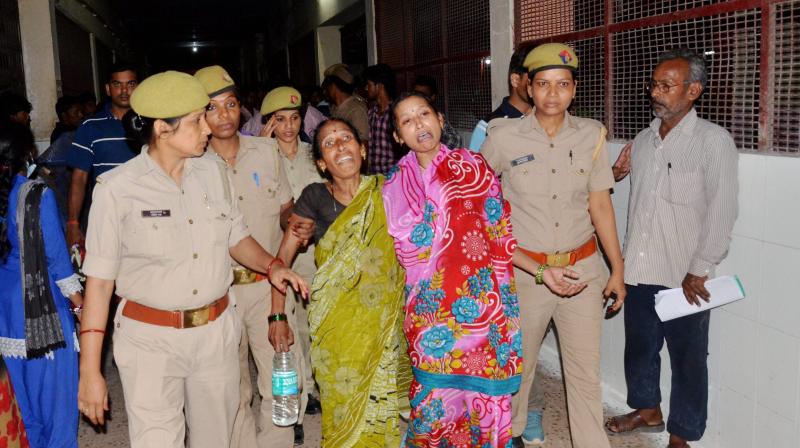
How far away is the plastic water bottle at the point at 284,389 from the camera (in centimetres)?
338

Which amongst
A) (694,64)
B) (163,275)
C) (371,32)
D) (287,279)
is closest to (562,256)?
(694,64)

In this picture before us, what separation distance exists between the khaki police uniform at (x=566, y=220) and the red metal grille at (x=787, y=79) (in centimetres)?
75

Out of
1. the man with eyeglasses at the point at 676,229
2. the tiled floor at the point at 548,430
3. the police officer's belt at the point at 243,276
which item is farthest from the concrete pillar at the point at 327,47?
the man with eyeglasses at the point at 676,229

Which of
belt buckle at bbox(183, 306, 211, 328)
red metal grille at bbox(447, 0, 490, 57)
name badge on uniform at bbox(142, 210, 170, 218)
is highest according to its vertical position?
A: red metal grille at bbox(447, 0, 490, 57)

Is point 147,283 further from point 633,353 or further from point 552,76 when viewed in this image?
point 633,353

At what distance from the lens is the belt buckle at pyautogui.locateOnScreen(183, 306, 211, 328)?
2.85m

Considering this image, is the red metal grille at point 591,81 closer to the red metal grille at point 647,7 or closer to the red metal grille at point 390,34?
the red metal grille at point 647,7

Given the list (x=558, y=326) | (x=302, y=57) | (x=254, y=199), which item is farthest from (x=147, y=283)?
(x=302, y=57)

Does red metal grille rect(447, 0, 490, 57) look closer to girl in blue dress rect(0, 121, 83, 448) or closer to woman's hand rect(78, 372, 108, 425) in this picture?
girl in blue dress rect(0, 121, 83, 448)

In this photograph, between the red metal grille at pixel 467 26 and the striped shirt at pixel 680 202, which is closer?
the striped shirt at pixel 680 202

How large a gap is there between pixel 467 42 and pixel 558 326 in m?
3.57

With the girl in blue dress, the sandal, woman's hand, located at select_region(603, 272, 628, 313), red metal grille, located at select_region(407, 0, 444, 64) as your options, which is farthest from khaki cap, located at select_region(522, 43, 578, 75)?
red metal grille, located at select_region(407, 0, 444, 64)

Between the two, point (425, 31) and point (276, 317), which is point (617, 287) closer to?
point (276, 317)

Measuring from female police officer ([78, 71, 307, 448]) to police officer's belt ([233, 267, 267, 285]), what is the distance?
0.70 m
